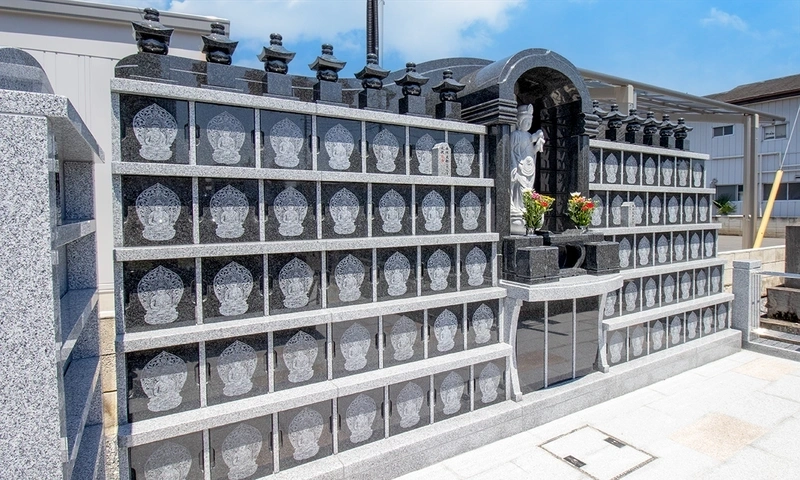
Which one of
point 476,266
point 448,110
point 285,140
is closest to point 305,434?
point 476,266

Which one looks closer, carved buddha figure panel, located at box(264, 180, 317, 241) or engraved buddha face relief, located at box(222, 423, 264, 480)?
engraved buddha face relief, located at box(222, 423, 264, 480)

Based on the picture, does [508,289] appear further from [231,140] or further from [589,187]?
A: [231,140]

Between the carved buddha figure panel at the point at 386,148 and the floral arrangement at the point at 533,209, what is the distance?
62.7 inches

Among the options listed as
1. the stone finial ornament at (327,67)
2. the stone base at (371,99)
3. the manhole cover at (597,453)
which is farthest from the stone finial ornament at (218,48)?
the manhole cover at (597,453)

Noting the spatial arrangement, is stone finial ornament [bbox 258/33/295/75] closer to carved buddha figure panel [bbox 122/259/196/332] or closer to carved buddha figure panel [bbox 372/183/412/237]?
carved buddha figure panel [bbox 372/183/412/237]

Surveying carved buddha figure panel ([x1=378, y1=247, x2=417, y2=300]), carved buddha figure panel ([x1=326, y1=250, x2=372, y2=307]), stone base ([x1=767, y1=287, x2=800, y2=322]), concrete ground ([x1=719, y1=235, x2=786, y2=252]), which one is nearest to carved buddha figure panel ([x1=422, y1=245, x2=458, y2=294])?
carved buddha figure panel ([x1=378, y1=247, x2=417, y2=300])

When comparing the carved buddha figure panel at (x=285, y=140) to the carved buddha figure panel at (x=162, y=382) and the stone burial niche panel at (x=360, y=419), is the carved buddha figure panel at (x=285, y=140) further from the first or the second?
the stone burial niche panel at (x=360, y=419)

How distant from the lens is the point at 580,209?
5398mm

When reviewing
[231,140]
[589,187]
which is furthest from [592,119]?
[231,140]

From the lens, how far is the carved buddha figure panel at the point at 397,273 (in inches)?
162

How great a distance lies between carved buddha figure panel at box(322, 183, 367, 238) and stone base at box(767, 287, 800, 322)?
1000cm

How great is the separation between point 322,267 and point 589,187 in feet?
12.7

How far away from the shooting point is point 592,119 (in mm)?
5531

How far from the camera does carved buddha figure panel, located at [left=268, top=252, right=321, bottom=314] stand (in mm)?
3609
